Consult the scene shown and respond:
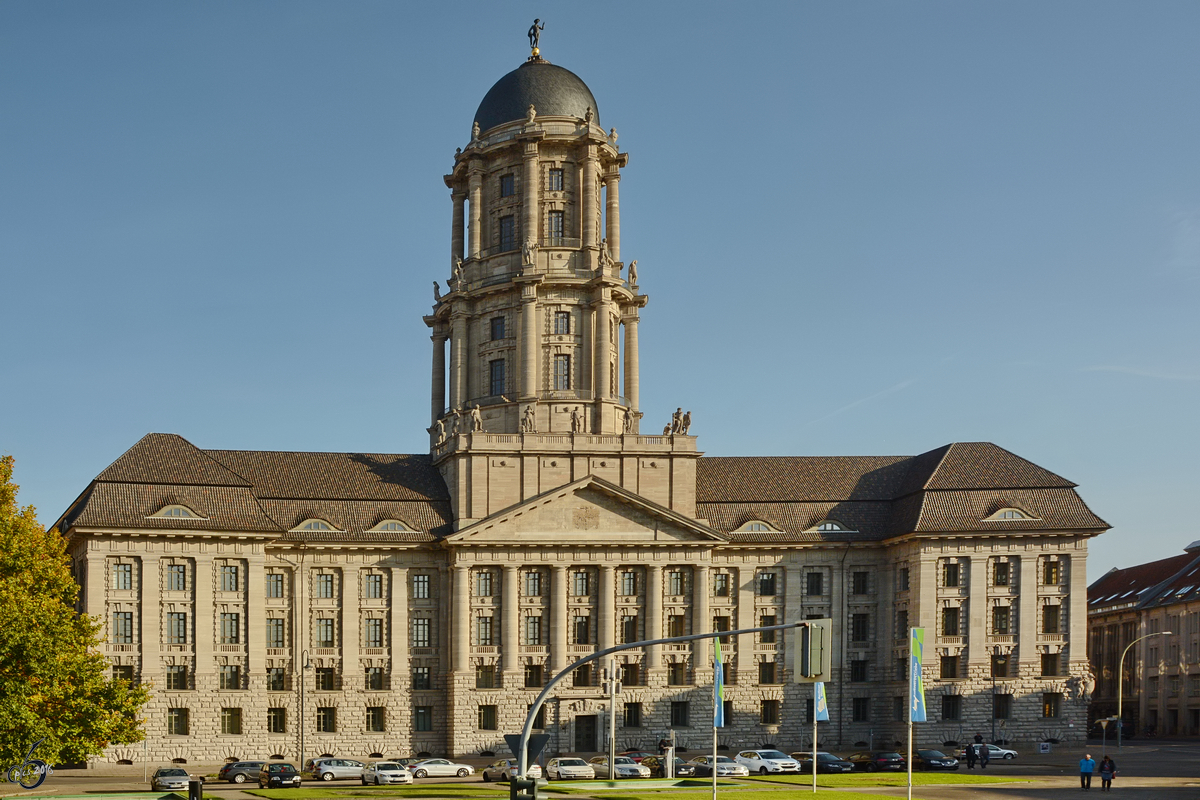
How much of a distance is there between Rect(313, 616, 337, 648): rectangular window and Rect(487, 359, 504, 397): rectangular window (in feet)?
71.7

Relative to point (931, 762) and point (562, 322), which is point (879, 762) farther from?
point (562, 322)

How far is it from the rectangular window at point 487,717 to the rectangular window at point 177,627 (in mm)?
20367

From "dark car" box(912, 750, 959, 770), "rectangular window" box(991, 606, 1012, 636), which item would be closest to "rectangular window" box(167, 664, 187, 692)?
"dark car" box(912, 750, 959, 770)

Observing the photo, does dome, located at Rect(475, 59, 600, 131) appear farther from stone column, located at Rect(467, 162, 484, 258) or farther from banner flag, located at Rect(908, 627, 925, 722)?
banner flag, located at Rect(908, 627, 925, 722)

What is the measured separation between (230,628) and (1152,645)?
92.0 metres

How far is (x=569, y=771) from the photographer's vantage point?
90.5m

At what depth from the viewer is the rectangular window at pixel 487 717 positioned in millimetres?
110188

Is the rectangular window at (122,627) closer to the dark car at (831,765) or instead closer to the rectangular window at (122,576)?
the rectangular window at (122,576)

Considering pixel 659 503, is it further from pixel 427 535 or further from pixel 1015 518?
pixel 1015 518

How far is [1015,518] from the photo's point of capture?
11312 centimetres

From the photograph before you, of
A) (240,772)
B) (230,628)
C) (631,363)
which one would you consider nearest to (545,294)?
(631,363)

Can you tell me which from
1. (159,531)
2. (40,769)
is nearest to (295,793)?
(40,769)

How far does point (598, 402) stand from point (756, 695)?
78.6 ft

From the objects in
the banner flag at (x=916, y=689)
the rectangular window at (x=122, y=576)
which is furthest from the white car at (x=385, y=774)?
the banner flag at (x=916, y=689)
